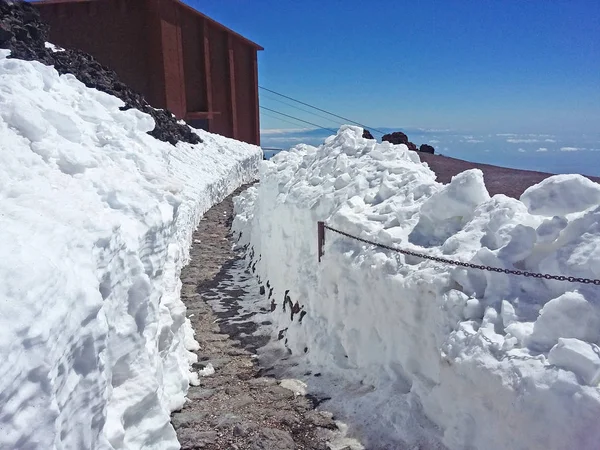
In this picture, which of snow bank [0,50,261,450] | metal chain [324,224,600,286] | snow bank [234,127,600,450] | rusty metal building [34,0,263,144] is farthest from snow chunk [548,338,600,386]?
rusty metal building [34,0,263,144]

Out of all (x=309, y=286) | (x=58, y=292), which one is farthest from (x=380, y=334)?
(x=58, y=292)

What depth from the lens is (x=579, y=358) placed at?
8.54 feet

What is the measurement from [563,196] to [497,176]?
4842 millimetres

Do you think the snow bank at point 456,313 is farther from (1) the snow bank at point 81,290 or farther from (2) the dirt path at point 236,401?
(1) the snow bank at point 81,290

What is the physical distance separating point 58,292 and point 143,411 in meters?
1.25

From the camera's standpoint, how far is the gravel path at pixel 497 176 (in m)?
7.08

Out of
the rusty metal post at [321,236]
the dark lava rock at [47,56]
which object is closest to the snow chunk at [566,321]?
the rusty metal post at [321,236]

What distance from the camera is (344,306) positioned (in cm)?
488

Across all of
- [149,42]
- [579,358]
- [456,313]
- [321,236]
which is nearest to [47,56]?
[321,236]

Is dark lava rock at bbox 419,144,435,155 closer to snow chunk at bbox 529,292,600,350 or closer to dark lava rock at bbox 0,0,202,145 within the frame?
dark lava rock at bbox 0,0,202,145

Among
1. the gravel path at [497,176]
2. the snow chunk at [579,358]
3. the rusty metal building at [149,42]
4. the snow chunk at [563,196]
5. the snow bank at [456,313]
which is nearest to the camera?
the snow chunk at [579,358]

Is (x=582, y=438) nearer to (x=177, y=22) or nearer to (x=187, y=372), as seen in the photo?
(x=187, y=372)

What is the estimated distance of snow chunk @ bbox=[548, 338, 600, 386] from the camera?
2.55 m

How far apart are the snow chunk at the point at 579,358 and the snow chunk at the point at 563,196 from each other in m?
1.22
